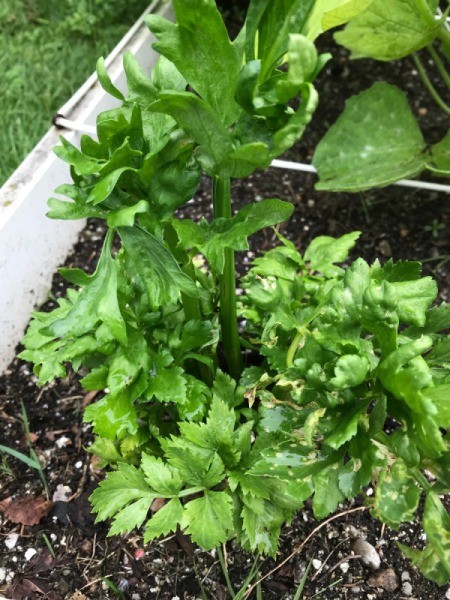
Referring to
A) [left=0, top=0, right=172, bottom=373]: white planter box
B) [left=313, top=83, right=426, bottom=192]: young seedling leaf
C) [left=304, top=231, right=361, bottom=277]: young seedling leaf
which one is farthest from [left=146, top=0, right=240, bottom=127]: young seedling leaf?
[left=313, top=83, right=426, bottom=192]: young seedling leaf

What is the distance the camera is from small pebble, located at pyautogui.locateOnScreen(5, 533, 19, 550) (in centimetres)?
118

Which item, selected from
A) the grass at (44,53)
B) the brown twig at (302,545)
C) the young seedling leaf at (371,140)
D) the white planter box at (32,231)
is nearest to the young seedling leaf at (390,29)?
the young seedling leaf at (371,140)

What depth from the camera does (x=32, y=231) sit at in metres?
1.49

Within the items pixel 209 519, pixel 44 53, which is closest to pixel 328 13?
pixel 209 519

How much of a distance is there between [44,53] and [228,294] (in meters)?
1.34

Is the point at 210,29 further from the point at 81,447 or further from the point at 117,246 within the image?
the point at 117,246

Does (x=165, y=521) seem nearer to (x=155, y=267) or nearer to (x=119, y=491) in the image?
(x=119, y=491)

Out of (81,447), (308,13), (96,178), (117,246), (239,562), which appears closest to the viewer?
(308,13)

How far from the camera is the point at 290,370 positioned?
861mm

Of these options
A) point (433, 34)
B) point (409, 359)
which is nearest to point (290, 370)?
point (409, 359)

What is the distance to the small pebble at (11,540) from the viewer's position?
Result: 118 centimetres

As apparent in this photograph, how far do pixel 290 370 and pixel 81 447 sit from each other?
65 centimetres

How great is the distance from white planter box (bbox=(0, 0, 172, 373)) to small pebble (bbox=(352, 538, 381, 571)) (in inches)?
34.7

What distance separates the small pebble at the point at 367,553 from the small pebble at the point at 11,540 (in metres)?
0.66
